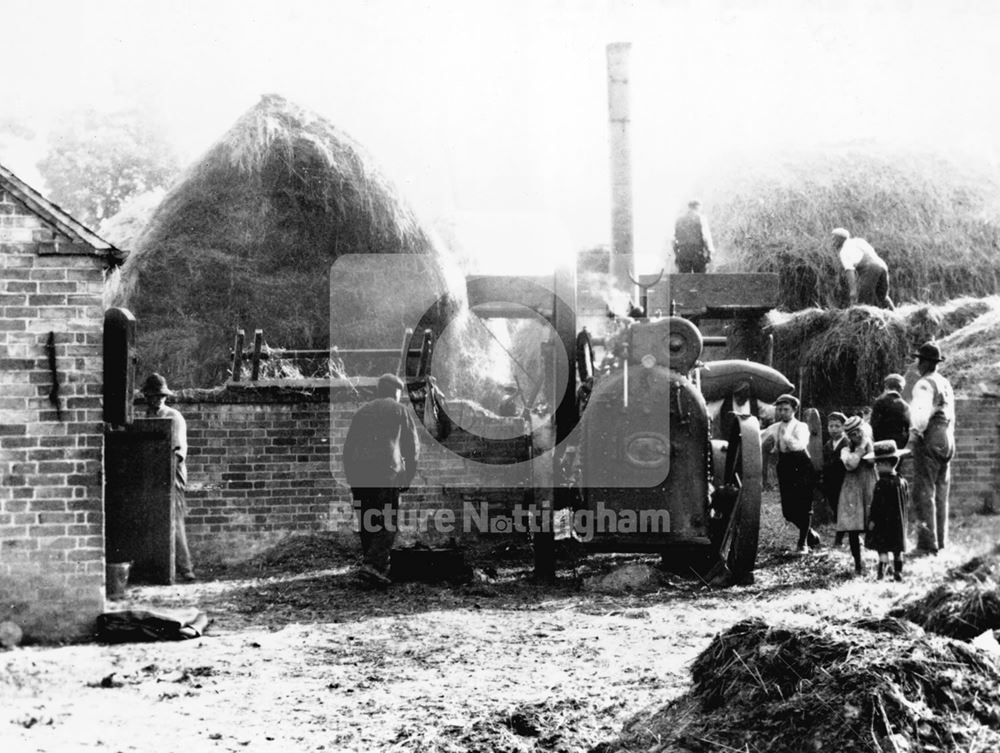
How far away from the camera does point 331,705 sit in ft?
21.0

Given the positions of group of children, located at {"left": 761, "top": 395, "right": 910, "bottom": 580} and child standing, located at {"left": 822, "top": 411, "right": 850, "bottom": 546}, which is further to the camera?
child standing, located at {"left": 822, "top": 411, "right": 850, "bottom": 546}

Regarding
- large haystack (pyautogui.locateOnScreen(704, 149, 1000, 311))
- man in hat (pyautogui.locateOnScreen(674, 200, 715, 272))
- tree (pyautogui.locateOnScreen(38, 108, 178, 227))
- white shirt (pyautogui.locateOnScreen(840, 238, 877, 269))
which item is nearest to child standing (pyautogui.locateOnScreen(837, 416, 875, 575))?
man in hat (pyautogui.locateOnScreen(674, 200, 715, 272))

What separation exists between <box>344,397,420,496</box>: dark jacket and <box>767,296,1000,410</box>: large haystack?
6730 millimetres

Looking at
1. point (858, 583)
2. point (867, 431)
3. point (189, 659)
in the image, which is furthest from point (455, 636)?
point (867, 431)

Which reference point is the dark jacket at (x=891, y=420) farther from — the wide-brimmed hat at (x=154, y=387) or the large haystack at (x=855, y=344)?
the wide-brimmed hat at (x=154, y=387)

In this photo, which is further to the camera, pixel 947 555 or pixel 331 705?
pixel 947 555

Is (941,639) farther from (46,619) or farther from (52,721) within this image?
(46,619)

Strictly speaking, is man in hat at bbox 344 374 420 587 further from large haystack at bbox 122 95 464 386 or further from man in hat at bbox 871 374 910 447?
large haystack at bbox 122 95 464 386

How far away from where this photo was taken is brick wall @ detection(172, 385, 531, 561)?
12188mm

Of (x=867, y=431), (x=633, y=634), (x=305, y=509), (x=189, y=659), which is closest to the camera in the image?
(x=189, y=659)

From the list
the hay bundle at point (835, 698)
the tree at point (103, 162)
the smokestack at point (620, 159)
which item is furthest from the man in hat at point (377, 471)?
the tree at point (103, 162)

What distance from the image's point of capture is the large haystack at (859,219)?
20016 mm

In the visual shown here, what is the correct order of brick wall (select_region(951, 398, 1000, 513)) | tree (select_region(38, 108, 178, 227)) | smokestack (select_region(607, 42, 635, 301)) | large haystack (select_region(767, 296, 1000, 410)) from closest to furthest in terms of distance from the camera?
brick wall (select_region(951, 398, 1000, 513)) < large haystack (select_region(767, 296, 1000, 410)) < smokestack (select_region(607, 42, 635, 301)) < tree (select_region(38, 108, 178, 227))

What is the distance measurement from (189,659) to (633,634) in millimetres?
2661
